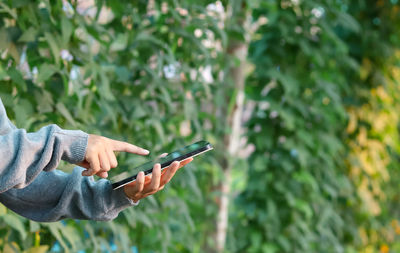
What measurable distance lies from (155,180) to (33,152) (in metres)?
0.19

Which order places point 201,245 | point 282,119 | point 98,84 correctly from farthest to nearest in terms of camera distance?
1. point 282,119
2. point 201,245
3. point 98,84

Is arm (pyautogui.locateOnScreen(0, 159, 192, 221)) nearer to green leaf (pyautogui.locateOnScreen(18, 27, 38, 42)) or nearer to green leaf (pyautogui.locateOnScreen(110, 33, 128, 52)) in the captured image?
green leaf (pyautogui.locateOnScreen(18, 27, 38, 42))

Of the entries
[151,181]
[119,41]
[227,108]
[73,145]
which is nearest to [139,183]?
[151,181]

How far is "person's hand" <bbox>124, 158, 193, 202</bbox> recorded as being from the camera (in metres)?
0.85

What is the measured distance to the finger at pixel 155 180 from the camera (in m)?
0.85

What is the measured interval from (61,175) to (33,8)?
0.59 m

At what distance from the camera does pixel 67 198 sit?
0.95 metres

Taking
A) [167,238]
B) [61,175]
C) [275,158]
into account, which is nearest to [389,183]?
[275,158]

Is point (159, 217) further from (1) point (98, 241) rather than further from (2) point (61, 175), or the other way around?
(2) point (61, 175)

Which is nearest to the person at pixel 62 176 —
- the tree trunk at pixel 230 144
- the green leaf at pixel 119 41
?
the green leaf at pixel 119 41

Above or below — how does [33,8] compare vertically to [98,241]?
above

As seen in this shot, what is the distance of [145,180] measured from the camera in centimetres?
90

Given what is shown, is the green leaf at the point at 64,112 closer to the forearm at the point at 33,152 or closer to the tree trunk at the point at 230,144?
the forearm at the point at 33,152

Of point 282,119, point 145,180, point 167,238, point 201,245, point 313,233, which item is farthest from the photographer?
point 313,233
